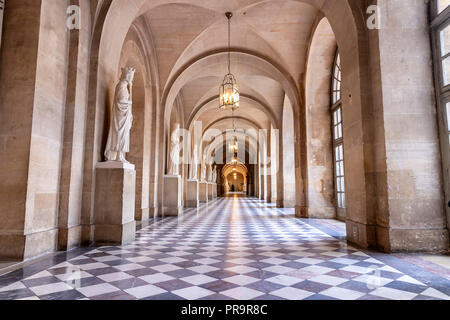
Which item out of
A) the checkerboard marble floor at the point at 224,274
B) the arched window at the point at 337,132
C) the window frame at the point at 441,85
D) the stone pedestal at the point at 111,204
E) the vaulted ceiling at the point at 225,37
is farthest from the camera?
the arched window at the point at 337,132

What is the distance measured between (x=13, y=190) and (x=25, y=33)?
2398 mm

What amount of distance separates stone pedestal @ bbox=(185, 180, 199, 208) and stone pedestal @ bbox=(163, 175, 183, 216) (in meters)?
4.58

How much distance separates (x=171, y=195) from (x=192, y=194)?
4.79 metres

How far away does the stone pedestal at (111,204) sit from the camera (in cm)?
517

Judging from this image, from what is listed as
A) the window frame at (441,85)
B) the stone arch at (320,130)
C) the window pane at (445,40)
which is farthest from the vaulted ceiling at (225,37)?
the window pane at (445,40)

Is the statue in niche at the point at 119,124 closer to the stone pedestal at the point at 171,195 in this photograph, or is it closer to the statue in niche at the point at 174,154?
the stone pedestal at the point at 171,195

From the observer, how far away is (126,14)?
617cm

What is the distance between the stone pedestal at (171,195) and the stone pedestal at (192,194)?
15.0 feet

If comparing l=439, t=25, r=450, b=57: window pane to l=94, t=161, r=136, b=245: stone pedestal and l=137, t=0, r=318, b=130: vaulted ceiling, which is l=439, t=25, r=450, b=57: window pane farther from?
l=94, t=161, r=136, b=245: stone pedestal

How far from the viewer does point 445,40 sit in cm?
451

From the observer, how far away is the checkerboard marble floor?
2645 mm

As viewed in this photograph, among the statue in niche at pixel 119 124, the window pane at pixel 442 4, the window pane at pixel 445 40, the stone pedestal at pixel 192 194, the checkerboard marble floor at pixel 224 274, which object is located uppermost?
the window pane at pixel 442 4

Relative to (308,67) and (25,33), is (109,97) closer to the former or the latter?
(25,33)
